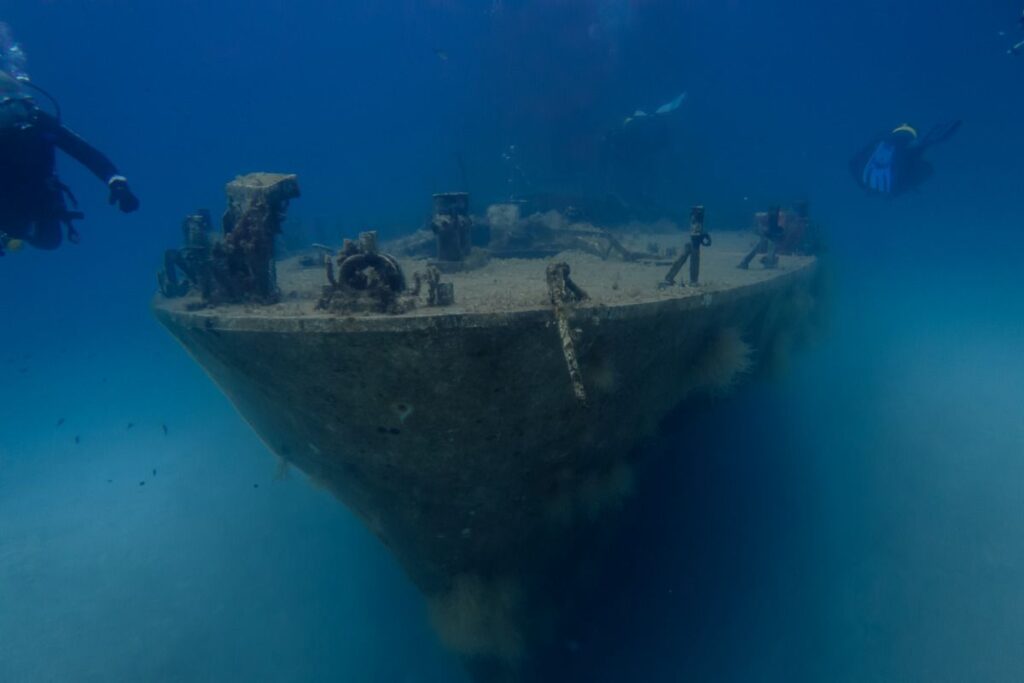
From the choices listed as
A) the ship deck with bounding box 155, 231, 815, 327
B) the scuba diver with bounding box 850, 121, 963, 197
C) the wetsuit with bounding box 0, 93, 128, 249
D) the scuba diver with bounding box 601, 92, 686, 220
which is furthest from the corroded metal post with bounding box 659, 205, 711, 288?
the scuba diver with bounding box 601, 92, 686, 220

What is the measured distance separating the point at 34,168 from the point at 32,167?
0.03 m

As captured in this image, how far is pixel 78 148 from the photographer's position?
756 cm

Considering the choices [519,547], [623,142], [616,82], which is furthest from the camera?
[616,82]

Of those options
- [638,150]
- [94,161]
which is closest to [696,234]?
[94,161]

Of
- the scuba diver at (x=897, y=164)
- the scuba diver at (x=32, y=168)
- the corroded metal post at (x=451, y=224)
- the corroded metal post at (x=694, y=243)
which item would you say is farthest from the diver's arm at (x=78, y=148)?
the scuba diver at (x=897, y=164)

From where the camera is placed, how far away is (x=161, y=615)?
9.16 metres

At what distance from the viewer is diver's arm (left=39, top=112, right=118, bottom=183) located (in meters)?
7.11

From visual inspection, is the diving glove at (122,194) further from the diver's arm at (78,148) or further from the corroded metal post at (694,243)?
the corroded metal post at (694,243)

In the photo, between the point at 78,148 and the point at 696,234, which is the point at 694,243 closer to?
the point at 696,234

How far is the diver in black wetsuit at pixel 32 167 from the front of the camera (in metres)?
7.30

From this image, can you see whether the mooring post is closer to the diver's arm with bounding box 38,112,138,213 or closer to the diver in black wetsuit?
the diver's arm with bounding box 38,112,138,213

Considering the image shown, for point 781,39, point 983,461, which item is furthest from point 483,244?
point 781,39

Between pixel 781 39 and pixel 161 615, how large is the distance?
83.4m

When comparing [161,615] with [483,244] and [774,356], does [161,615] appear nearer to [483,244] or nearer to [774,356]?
[483,244]
